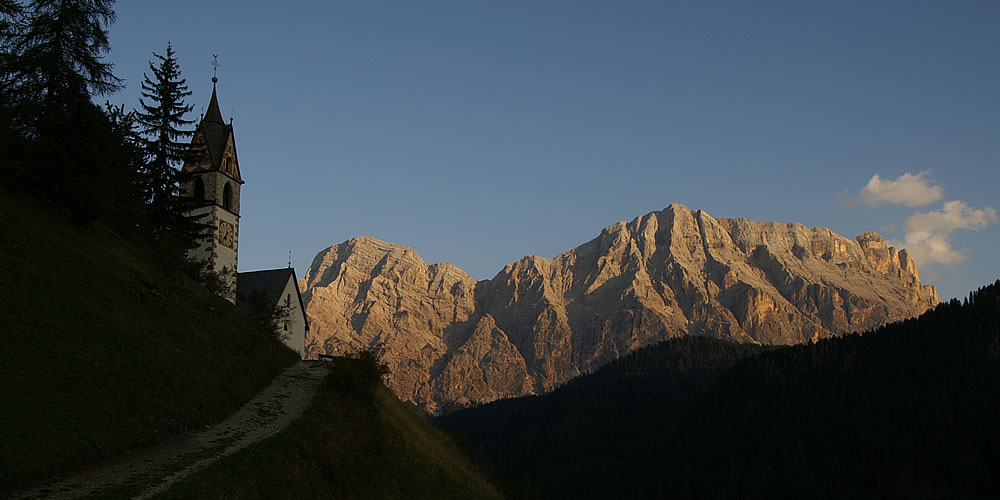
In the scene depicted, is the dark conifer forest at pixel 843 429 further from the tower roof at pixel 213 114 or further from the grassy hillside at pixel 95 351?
the grassy hillside at pixel 95 351

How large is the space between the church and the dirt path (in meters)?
24.1

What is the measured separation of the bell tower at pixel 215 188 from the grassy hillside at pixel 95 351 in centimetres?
1613

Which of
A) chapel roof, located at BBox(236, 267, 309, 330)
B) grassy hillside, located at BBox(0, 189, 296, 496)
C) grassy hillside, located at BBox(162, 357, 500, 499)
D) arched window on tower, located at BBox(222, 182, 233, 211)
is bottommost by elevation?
grassy hillside, located at BBox(162, 357, 500, 499)

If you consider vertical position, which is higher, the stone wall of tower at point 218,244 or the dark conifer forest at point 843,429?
the stone wall of tower at point 218,244

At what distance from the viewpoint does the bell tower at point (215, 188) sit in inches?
2461

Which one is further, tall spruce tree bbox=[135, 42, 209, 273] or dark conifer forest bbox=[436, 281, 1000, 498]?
dark conifer forest bbox=[436, 281, 1000, 498]

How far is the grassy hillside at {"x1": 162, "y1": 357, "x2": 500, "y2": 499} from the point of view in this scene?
2709cm

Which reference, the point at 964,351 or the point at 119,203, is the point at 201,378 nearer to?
the point at 119,203

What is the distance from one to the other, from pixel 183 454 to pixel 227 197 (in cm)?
4298

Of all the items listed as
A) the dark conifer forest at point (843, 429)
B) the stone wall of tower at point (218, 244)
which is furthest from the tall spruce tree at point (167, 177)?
the dark conifer forest at point (843, 429)

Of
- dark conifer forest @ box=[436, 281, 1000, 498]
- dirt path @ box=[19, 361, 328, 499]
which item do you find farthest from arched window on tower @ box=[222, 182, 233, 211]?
dark conifer forest @ box=[436, 281, 1000, 498]

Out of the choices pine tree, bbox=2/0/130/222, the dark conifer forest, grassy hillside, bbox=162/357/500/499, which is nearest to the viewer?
grassy hillside, bbox=162/357/500/499

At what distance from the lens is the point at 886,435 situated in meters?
145

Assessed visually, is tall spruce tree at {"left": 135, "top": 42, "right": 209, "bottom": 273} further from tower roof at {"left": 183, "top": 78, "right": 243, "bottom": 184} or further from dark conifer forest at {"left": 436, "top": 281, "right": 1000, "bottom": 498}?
dark conifer forest at {"left": 436, "top": 281, "right": 1000, "bottom": 498}
